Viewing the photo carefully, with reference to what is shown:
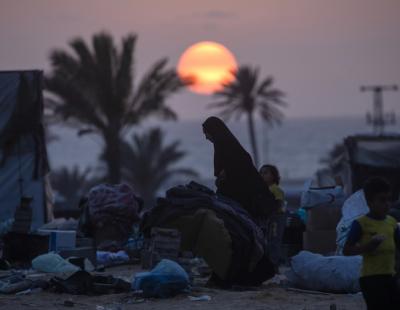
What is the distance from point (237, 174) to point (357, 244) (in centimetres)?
495

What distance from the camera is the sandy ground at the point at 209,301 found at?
930 cm

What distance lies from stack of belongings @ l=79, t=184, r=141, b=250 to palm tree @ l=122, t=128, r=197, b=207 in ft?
89.7

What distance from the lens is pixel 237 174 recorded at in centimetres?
1177

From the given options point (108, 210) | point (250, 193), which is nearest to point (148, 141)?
point (108, 210)

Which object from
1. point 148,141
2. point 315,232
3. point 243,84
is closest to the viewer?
point 315,232

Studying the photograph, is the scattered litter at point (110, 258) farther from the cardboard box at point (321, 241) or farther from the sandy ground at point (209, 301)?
the sandy ground at point (209, 301)

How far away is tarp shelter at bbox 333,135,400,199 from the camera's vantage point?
19016 millimetres

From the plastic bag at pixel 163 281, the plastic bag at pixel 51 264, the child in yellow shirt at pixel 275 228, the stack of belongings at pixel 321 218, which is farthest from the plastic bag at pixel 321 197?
the plastic bag at pixel 163 281

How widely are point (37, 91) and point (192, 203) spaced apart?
6681 mm

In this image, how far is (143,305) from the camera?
31.2ft

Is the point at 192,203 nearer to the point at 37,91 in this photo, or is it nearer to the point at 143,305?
the point at 143,305

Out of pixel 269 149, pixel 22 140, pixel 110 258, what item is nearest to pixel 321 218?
pixel 110 258

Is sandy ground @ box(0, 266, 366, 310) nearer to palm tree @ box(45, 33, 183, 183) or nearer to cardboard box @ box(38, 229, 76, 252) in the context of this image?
cardboard box @ box(38, 229, 76, 252)

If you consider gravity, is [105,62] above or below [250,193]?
above
